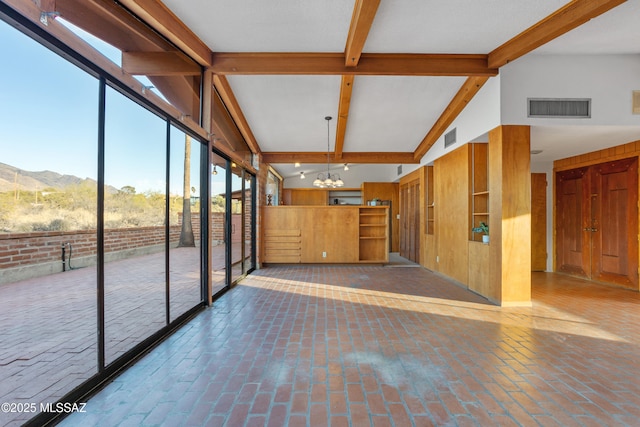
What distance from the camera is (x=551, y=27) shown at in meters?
3.10

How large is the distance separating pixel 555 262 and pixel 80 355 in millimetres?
8227

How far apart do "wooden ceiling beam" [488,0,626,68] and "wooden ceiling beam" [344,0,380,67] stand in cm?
187

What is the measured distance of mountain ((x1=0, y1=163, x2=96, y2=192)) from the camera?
8.43ft

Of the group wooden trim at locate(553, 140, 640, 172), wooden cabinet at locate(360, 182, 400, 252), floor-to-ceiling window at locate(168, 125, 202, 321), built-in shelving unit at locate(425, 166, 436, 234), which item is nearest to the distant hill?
floor-to-ceiling window at locate(168, 125, 202, 321)

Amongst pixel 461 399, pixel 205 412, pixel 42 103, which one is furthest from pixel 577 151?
pixel 42 103

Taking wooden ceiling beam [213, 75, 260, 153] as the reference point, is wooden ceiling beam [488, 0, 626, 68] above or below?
above

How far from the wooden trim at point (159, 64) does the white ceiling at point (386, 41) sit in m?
0.37

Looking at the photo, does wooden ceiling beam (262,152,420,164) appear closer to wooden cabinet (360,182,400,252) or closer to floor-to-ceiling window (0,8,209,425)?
floor-to-ceiling window (0,8,209,425)

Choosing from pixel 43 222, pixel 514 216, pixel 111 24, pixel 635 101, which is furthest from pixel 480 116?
pixel 43 222

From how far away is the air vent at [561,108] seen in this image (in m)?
3.90

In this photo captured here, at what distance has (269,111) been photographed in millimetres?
5332

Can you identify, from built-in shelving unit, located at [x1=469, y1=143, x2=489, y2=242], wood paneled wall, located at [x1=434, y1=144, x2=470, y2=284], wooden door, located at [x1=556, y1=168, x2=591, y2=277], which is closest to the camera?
built-in shelving unit, located at [x1=469, y1=143, x2=489, y2=242]

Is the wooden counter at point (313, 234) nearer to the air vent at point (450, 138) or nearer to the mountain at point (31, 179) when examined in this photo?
the air vent at point (450, 138)

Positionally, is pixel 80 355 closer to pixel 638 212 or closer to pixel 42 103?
pixel 42 103
